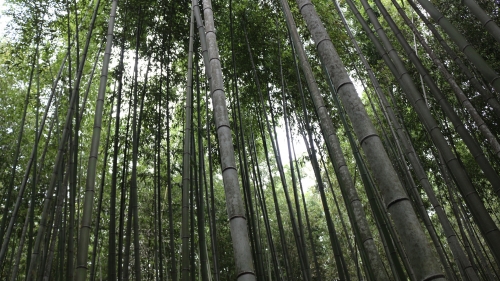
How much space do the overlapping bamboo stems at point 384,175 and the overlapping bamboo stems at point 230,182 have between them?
54 cm

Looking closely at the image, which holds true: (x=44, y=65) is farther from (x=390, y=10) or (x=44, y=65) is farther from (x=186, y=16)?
(x=390, y=10)

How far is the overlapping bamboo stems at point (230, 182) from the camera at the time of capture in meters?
1.33

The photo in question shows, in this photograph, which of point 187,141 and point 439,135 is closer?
point 439,135

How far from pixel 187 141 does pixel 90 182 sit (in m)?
0.73

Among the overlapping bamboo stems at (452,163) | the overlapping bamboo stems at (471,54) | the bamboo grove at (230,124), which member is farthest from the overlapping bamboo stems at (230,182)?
the overlapping bamboo stems at (471,54)

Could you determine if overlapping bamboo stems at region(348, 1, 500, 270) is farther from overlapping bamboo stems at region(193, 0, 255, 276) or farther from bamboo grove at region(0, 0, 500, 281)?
overlapping bamboo stems at region(193, 0, 255, 276)

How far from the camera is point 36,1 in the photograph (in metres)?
4.83

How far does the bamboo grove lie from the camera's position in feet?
6.70

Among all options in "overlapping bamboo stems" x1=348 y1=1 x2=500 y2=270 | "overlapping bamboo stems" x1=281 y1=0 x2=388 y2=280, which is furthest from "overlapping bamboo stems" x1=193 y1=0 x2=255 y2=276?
"overlapping bamboo stems" x1=348 y1=1 x2=500 y2=270

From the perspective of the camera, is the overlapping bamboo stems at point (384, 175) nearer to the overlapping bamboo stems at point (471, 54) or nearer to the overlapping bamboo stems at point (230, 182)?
the overlapping bamboo stems at point (230, 182)

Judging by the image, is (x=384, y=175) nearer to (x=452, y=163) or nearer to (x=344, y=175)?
(x=344, y=175)

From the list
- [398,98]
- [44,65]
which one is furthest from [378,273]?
[398,98]

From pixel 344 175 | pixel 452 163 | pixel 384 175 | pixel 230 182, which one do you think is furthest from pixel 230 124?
pixel 384 175

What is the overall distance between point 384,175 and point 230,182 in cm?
65
